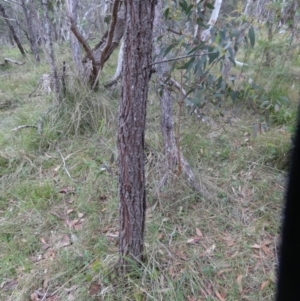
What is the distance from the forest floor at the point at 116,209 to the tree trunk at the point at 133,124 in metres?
0.27

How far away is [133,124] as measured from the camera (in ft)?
4.68

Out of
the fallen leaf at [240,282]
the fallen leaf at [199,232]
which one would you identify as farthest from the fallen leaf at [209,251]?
the fallen leaf at [240,282]

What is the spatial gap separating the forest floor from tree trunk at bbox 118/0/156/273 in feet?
0.90

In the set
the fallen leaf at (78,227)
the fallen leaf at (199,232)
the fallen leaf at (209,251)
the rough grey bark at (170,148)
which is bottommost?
the fallen leaf at (78,227)

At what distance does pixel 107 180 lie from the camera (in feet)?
8.89

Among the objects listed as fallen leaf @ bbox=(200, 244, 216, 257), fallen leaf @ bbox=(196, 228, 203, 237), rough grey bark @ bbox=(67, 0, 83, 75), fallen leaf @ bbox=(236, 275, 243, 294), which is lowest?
→ fallen leaf @ bbox=(196, 228, 203, 237)

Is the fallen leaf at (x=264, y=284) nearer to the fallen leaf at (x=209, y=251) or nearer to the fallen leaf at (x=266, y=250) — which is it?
the fallen leaf at (x=266, y=250)

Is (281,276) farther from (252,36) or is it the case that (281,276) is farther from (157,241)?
(157,241)

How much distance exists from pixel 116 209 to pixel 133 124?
3.84 ft

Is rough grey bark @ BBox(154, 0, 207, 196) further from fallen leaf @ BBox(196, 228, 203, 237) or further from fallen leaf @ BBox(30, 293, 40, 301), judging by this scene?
fallen leaf @ BBox(30, 293, 40, 301)

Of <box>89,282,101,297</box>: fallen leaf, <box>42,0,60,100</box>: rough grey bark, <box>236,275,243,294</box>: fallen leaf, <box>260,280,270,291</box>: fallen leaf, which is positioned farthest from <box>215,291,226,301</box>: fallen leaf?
<box>42,0,60,100</box>: rough grey bark

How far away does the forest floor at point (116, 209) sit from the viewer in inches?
72.1

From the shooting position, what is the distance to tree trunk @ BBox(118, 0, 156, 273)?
1234 mm

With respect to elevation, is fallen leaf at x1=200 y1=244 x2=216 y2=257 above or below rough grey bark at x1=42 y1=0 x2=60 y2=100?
below
